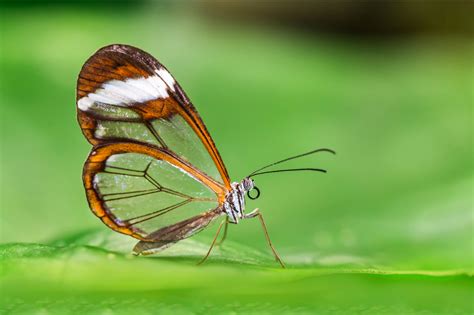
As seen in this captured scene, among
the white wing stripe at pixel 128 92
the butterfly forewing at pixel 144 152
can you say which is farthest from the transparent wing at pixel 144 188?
the white wing stripe at pixel 128 92

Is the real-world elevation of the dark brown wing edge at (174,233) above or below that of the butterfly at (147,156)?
below

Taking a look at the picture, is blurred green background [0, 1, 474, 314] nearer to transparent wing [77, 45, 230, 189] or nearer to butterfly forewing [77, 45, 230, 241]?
butterfly forewing [77, 45, 230, 241]

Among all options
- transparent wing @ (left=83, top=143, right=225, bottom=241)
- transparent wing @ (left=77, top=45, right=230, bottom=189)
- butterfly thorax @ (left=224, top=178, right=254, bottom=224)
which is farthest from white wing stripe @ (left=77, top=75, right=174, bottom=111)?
butterfly thorax @ (left=224, top=178, right=254, bottom=224)

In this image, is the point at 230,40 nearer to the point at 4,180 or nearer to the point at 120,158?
the point at 4,180

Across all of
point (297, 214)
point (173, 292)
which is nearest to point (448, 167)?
point (297, 214)

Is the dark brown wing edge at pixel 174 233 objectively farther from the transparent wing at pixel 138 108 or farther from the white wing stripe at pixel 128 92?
the white wing stripe at pixel 128 92

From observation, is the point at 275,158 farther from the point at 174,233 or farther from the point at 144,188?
the point at 174,233

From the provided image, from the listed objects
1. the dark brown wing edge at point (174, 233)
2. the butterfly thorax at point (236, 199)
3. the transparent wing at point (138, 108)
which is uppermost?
the transparent wing at point (138, 108)

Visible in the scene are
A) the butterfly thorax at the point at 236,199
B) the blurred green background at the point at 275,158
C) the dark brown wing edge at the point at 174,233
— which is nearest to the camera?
the blurred green background at the point at 275,158
